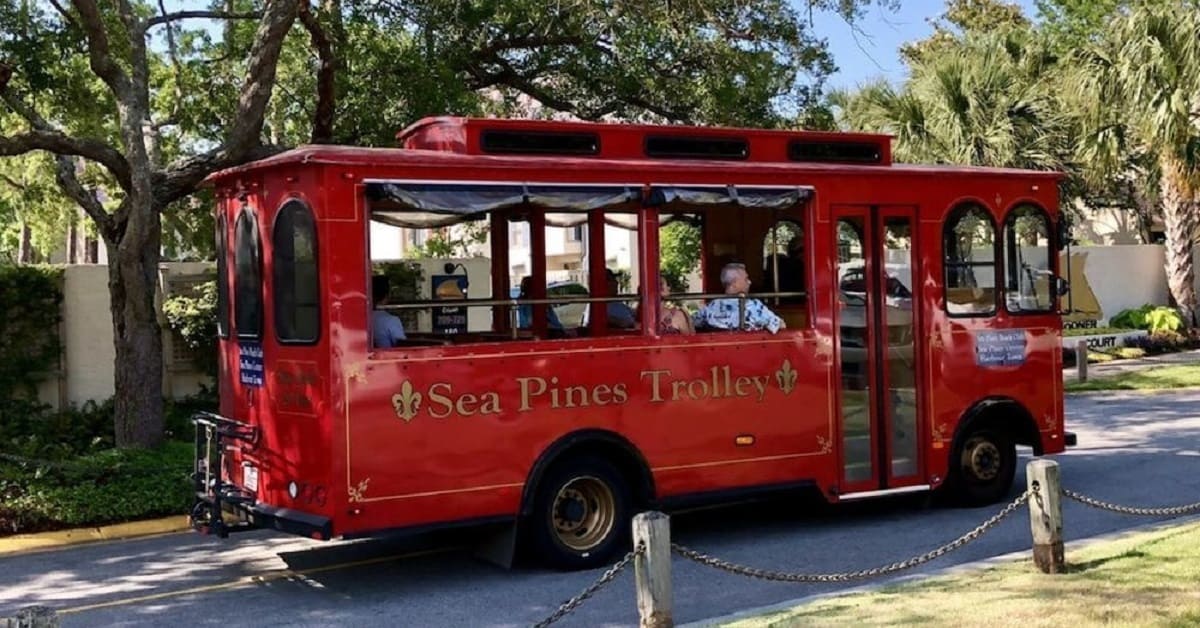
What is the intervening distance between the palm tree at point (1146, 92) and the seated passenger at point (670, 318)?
639 inches

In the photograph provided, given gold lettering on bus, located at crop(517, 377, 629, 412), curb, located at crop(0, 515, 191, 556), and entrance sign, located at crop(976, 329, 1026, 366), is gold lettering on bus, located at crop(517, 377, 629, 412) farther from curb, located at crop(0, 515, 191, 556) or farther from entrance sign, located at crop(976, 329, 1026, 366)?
→ curb, located at crop(0, 515, 191, 556)

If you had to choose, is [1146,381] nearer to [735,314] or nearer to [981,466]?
[981,466]

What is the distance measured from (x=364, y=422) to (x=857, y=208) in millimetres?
4464

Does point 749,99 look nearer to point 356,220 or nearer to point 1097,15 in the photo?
point 356,220

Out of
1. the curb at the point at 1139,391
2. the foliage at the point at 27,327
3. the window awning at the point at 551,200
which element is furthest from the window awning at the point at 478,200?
the curb at the point at 1139,391

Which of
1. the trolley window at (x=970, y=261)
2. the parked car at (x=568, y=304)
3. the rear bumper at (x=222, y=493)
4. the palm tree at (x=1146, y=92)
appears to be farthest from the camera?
the palm tree at (x=1146, y=92)

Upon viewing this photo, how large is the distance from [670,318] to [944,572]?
264cm

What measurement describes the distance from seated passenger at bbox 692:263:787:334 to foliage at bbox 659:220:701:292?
0.37 m

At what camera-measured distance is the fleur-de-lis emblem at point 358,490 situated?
306 inches

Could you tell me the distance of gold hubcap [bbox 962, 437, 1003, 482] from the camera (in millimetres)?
10805

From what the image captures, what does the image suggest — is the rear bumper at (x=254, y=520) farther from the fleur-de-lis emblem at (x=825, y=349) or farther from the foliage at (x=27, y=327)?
the foliage at (x=27, y=327)

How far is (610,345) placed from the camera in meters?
8.87

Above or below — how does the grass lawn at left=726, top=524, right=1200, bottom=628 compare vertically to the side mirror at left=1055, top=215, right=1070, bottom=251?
below

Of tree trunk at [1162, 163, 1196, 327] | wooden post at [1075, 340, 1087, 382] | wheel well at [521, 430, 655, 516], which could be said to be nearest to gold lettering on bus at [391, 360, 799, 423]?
wheel well at [521, 430, 655, 516]
